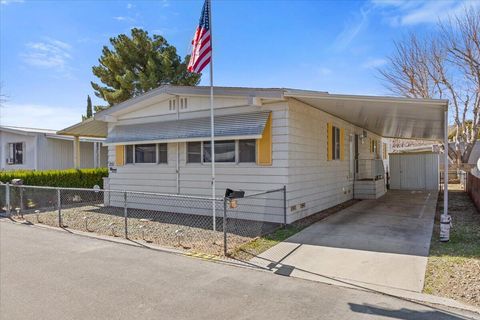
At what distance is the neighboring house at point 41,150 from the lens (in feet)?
56.0

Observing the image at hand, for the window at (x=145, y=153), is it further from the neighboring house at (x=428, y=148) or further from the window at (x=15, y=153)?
the neighboring house at (x=428, y=148)

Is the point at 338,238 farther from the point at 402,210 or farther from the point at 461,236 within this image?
the point at 402,210

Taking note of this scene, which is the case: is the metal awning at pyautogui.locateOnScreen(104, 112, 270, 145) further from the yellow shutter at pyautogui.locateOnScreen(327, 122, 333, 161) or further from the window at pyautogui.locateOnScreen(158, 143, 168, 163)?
the yellow shutter at pyautogui.locateOnScreen(327, 122, 333, 161)

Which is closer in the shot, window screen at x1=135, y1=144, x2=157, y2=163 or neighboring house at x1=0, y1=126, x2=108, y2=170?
window screen at x1=135, y1=144, x2=157, y2=163

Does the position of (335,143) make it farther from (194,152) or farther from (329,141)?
(194,152)

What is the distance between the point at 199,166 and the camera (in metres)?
9.36

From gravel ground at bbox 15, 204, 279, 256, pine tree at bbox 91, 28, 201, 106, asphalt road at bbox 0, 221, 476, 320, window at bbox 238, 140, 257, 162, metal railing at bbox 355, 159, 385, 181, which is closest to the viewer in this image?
asphalt road at bbox 0, 221, 476, 320

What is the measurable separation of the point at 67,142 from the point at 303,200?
14537mm

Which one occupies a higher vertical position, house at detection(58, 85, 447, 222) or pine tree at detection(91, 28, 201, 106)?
pine tree at detection(91, 28, 201, 106)

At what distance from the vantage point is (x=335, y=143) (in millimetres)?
11383

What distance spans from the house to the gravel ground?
749 mm

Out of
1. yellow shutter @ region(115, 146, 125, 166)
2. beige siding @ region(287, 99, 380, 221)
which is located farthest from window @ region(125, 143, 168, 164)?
beige siding @ region(287, 99, 380, 221)

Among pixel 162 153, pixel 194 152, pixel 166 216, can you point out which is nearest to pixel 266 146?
pixel 194 152

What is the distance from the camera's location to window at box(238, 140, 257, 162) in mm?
8492
